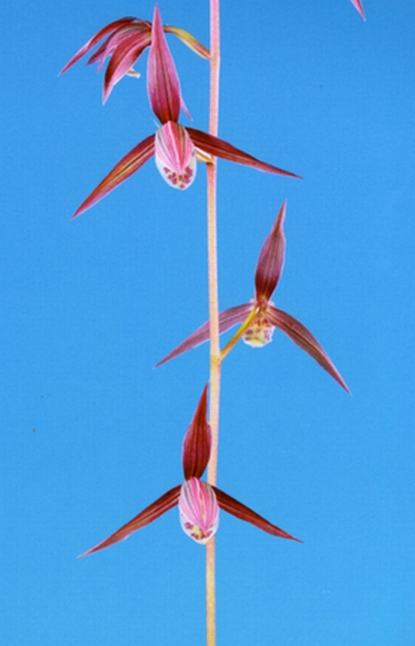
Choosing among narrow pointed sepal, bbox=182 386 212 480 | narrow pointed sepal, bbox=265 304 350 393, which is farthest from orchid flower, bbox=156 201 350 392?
narrow pointed sepal, bbox=182 386 212 480

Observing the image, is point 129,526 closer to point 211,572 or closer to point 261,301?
point 211,572

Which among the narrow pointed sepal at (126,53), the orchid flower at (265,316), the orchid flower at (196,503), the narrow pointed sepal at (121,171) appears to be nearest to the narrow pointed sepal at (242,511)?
the orchid flower at (196,503)

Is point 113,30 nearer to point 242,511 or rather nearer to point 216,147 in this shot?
point 216,147

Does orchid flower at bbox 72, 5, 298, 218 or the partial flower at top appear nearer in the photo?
orchid flower at bbox 72, 5, 298, 218

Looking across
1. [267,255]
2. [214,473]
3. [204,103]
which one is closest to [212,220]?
[267,255]

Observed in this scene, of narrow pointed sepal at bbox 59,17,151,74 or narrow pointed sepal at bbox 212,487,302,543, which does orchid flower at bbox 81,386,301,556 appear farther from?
narrow pointed sepal at bbox 59,17,151,74

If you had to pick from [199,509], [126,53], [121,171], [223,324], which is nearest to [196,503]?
[199,509]

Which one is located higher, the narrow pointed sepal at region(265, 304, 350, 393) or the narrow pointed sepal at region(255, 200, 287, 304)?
the narrow pointed sepal at region(255, 200, 287, 304)
